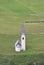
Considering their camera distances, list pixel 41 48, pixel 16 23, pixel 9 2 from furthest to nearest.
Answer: pixel 9 2 → pixel 16 23 → pixel 41 48

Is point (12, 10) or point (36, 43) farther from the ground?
point (12, 10)

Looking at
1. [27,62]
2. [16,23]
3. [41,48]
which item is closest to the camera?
[27,62]

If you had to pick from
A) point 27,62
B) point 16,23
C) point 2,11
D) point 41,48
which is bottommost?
point 27,62

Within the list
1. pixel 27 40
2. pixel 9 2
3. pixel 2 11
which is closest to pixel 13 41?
pixel 27 40

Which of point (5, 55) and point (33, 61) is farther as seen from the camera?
point (5, 55)

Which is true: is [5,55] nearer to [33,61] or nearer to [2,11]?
[33,61]

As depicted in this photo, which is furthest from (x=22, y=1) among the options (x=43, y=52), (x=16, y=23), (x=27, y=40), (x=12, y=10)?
(x=43, y=52)
